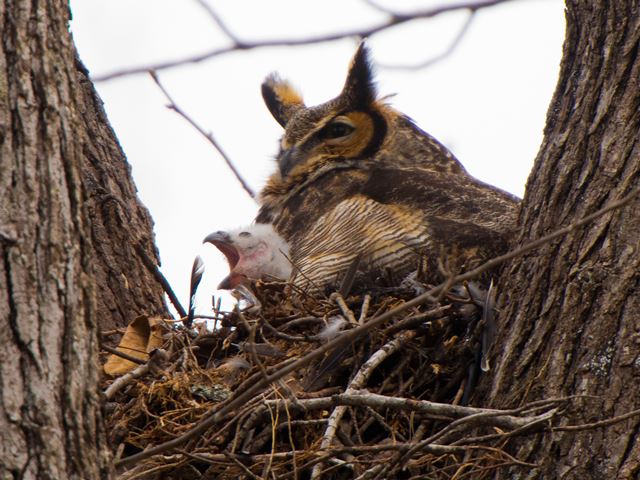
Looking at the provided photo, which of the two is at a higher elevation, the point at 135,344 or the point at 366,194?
the point at 366,194

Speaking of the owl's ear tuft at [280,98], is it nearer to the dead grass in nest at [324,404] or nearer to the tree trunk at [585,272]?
the dead grass in nest at [324,404]

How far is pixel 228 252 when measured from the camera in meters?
3.24

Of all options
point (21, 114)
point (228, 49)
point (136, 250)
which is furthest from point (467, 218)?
point (21, 114)

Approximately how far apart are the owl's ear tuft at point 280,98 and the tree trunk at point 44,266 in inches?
97.2

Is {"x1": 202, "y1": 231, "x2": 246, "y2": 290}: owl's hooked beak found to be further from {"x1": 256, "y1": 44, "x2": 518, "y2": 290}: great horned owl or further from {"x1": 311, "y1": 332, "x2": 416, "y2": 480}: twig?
{"x1": 311, "y1": 332, "x2": 416, "y2": 480}: twig

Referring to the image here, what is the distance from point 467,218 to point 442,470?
3.18 feet

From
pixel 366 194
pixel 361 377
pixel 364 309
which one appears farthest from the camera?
pixel 366 194

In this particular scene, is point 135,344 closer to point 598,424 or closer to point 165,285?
point 165,285

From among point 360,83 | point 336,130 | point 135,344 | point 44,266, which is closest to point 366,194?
point 336,130

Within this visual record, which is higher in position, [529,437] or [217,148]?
[217,148]

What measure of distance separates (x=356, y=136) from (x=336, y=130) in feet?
0.24

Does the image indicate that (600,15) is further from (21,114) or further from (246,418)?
(21,114)

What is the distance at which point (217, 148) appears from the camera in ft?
8.83

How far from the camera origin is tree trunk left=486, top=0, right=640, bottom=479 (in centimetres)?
159
